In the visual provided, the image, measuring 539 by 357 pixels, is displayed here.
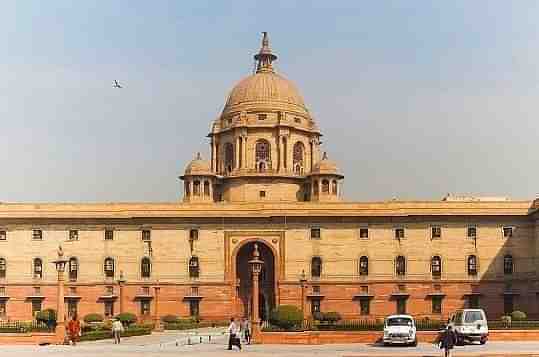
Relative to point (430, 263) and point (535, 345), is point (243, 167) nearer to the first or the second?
point (430, 263)

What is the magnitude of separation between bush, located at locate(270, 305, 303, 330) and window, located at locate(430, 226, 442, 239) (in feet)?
65.9

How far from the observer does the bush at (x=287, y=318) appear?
129 feet

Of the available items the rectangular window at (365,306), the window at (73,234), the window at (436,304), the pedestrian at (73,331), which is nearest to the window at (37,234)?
the window at (73,234)

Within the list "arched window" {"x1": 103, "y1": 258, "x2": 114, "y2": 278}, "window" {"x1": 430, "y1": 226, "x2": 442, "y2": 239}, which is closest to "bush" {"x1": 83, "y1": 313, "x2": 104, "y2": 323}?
"arched window" {"x1": 103, "y1": 258, "x2": 114, "y2": 278}

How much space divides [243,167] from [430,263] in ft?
54.5

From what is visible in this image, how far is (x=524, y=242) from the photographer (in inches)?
2327

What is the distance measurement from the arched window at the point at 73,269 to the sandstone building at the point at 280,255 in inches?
2.6

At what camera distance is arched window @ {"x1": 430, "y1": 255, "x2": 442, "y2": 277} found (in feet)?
193

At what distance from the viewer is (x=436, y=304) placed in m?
58.6

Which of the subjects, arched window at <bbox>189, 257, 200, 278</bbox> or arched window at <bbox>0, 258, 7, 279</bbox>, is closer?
arched window at <bbox>0, 258, 7, 279</bbox>

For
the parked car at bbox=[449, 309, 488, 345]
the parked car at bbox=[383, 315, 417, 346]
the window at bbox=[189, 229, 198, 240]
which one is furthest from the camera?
the window at bbox=[189, 229, 198, 240]

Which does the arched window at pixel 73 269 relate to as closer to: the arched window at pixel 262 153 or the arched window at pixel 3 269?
the arched window at pixel 3 269

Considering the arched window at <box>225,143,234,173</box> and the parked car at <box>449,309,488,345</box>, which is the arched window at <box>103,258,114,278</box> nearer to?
the arched window at <box>225,143,234,173</box>

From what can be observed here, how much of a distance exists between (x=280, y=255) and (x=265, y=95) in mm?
16332
